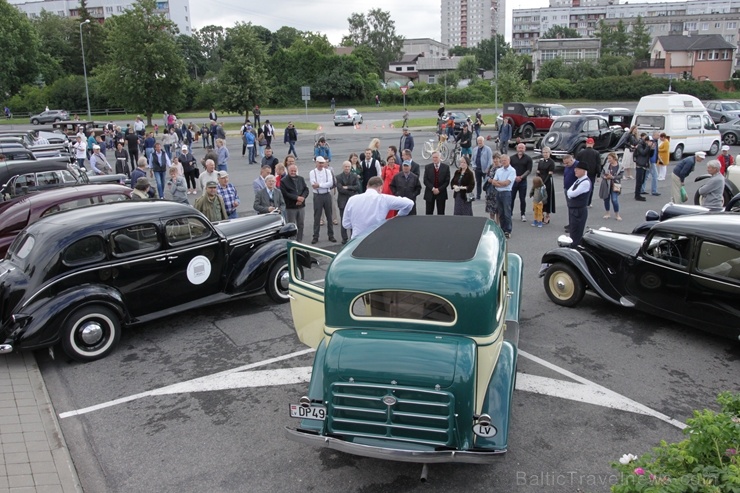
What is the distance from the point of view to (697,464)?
2.97 metres

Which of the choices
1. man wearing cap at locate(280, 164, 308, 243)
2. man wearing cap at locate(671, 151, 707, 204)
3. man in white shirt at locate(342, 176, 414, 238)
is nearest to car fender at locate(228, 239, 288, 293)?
man in white shirt at locate(342, 176, 414, 238)

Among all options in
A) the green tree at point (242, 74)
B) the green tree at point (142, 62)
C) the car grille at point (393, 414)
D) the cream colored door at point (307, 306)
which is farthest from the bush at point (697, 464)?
the green tree at point (142, 62)

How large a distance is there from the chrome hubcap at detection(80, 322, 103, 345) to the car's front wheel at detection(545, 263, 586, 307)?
6.28m

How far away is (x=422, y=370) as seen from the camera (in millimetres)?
4402

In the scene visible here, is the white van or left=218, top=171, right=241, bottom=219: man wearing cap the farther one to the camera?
the white van

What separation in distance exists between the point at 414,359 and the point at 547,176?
33.7 feet

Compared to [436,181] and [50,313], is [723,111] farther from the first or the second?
[50,313]

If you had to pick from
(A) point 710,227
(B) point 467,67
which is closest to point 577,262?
(A) point 710,227

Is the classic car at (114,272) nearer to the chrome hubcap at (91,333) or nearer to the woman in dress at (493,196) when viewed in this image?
the chrome hubcap at (91,333)

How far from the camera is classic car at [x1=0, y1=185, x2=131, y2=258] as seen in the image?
31.1ft

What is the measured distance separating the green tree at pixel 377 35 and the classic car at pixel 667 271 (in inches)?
4749

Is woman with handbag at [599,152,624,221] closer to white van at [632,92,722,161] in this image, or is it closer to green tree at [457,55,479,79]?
Answer: white van at [632,92,722,161]

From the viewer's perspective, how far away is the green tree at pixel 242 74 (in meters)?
39.7

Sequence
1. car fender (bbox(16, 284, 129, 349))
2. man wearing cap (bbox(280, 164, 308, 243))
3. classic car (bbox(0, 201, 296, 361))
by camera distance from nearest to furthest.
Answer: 1. car fender (bbox(16, 284, 129, 349))
2. classic car (bbox(0, 201, 296, 361))
3. man wearing cap (bbox(280, 164, 308, 243))
